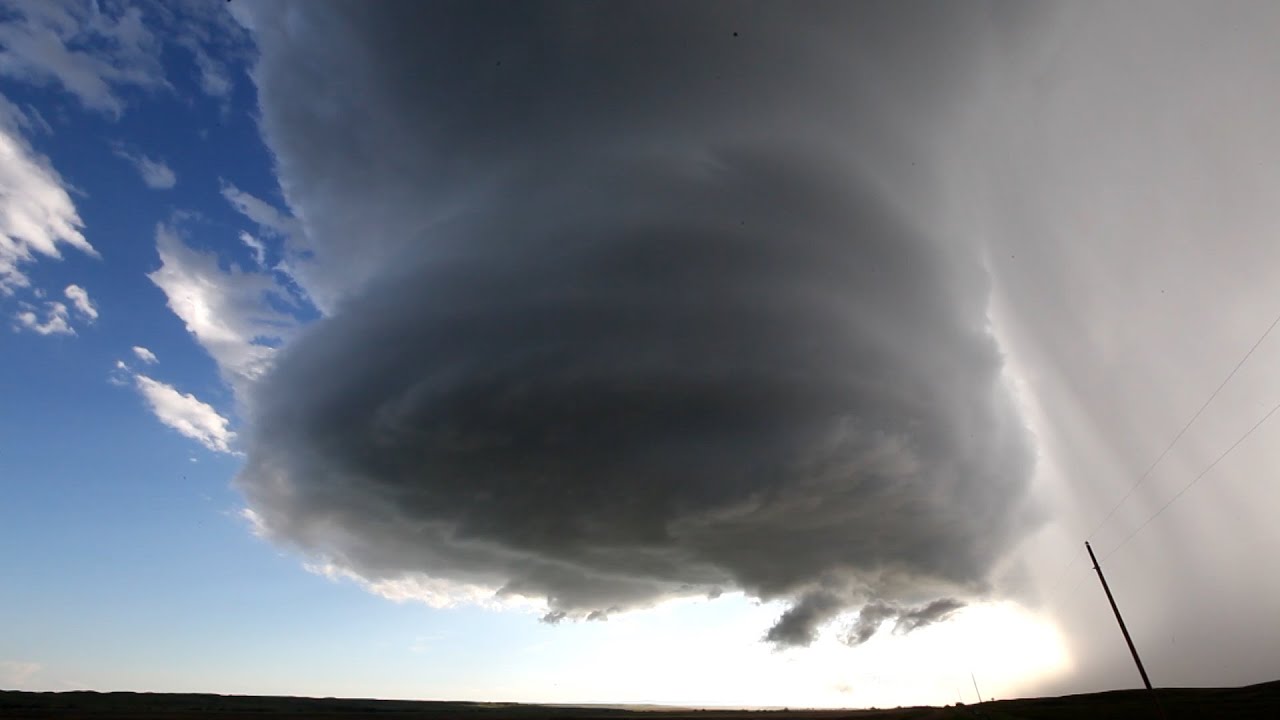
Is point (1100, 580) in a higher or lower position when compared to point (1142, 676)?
higher

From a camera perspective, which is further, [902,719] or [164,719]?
[164,719]

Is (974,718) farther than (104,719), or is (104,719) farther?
(104,719)

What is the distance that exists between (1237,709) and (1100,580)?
101214 millimetres

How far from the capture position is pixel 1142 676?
62719 millimetres

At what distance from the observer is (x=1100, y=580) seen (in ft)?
228

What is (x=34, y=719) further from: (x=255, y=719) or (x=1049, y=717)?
(x=1049, y=717)

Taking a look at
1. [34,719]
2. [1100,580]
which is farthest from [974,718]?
[34,719]

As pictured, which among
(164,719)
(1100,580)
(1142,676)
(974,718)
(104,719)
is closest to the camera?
(1142,676)

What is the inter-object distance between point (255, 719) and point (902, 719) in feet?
592

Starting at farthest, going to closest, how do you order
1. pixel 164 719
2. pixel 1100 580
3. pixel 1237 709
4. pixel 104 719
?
1. pixel 164 719
2. pixel 104 719
3. pixel 1237 709
4. pixel 1100 580

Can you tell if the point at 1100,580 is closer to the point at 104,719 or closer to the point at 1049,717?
the point at 1049,717

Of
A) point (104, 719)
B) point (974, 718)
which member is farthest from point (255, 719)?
point (974, 718)

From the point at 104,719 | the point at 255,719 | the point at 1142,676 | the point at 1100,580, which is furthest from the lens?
the point at 255,719

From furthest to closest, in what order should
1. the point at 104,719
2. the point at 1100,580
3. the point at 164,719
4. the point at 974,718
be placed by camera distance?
the point at 164,719 → the point at 104,719 → the point at 974,718 → the point at 1100,580
